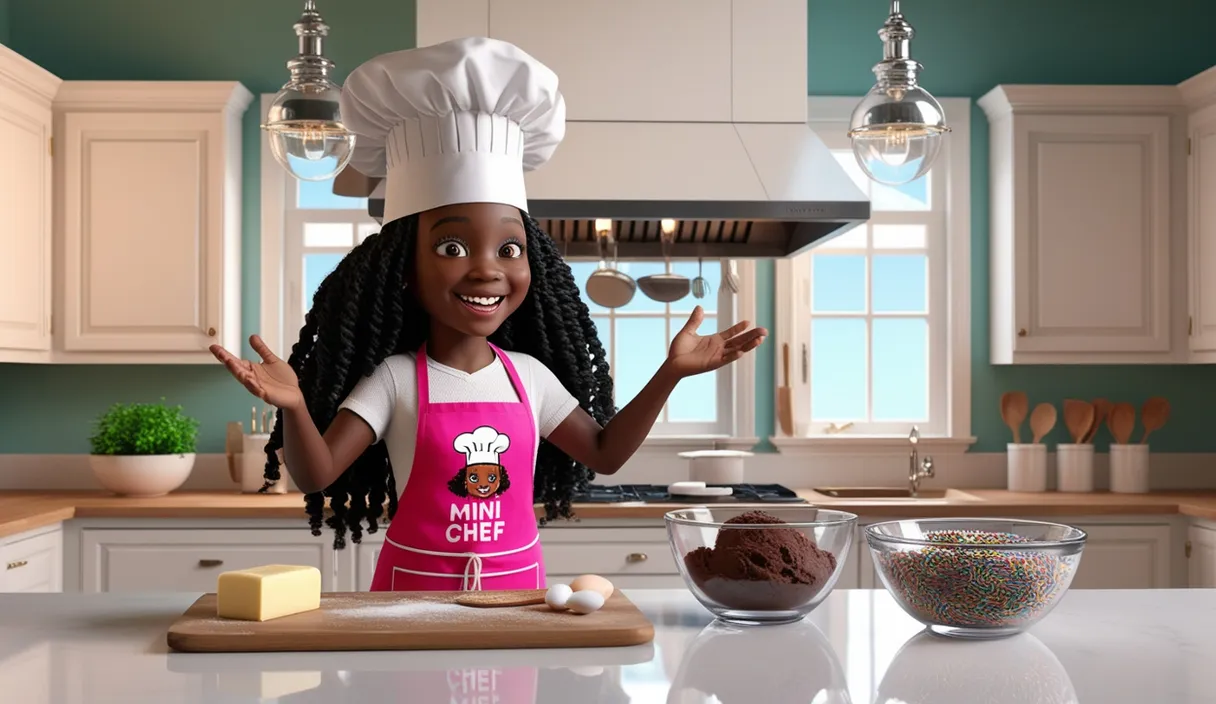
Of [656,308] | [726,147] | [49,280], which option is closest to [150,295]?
[49,280]

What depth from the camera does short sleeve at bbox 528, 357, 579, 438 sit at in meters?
1.81

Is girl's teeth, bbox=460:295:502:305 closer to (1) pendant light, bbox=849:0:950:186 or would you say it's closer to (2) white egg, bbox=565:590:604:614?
(2) white egg, bbox=565:590:604:614

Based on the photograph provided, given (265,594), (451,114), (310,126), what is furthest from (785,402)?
(265,594)

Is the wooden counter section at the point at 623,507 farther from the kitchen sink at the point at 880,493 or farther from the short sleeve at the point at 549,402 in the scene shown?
the short sleeve at the point at 549,402

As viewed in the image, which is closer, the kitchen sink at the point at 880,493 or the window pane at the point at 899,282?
the kitchen sink at the point at 880,493

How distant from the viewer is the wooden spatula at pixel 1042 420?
3943 mm

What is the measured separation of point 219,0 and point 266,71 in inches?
11.9

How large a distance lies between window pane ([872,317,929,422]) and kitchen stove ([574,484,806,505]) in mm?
604

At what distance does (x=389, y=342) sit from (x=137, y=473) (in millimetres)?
2118

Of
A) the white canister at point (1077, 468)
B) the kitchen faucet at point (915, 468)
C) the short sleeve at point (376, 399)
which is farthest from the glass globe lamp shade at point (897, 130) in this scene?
the white canister at point (1077, 468)

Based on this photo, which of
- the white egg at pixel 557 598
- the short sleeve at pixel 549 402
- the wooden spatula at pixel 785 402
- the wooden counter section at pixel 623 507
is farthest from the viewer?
the wooden spatula at pixel 785 402

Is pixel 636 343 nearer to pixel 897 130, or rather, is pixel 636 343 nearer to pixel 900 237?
pixel 900 237

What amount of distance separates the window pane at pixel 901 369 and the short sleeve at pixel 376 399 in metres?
2.72

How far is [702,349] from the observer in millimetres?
1577
